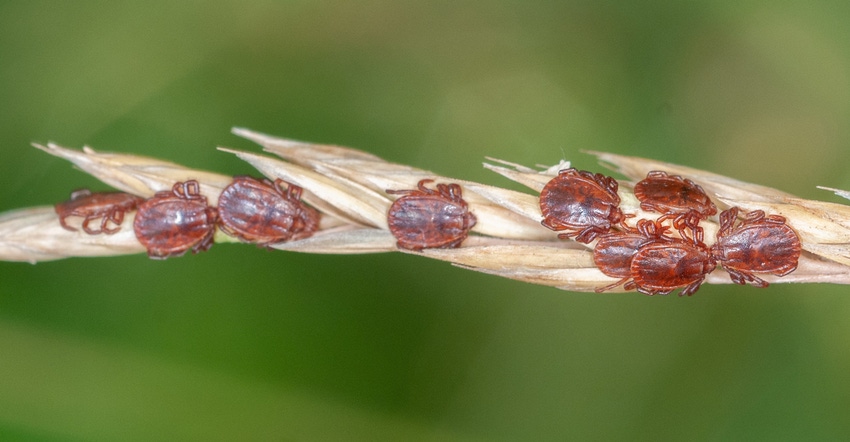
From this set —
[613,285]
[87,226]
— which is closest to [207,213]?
[87,226]

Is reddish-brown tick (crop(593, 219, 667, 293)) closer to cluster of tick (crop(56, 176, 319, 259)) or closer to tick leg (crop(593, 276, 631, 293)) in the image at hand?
tick leg (crop(593, 276, 631, 293))

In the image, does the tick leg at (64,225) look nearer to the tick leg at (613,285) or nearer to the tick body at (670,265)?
the tick leg at (613,285)

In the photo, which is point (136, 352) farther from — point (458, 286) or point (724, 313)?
point (724, 313)

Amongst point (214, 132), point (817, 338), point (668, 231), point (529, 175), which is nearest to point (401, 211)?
point (529, 175)

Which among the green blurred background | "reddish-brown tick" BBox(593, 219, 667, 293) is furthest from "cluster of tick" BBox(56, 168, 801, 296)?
the green blurred background

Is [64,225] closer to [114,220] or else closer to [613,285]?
[114,220]

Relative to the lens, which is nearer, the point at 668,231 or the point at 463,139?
the point at 668,231
